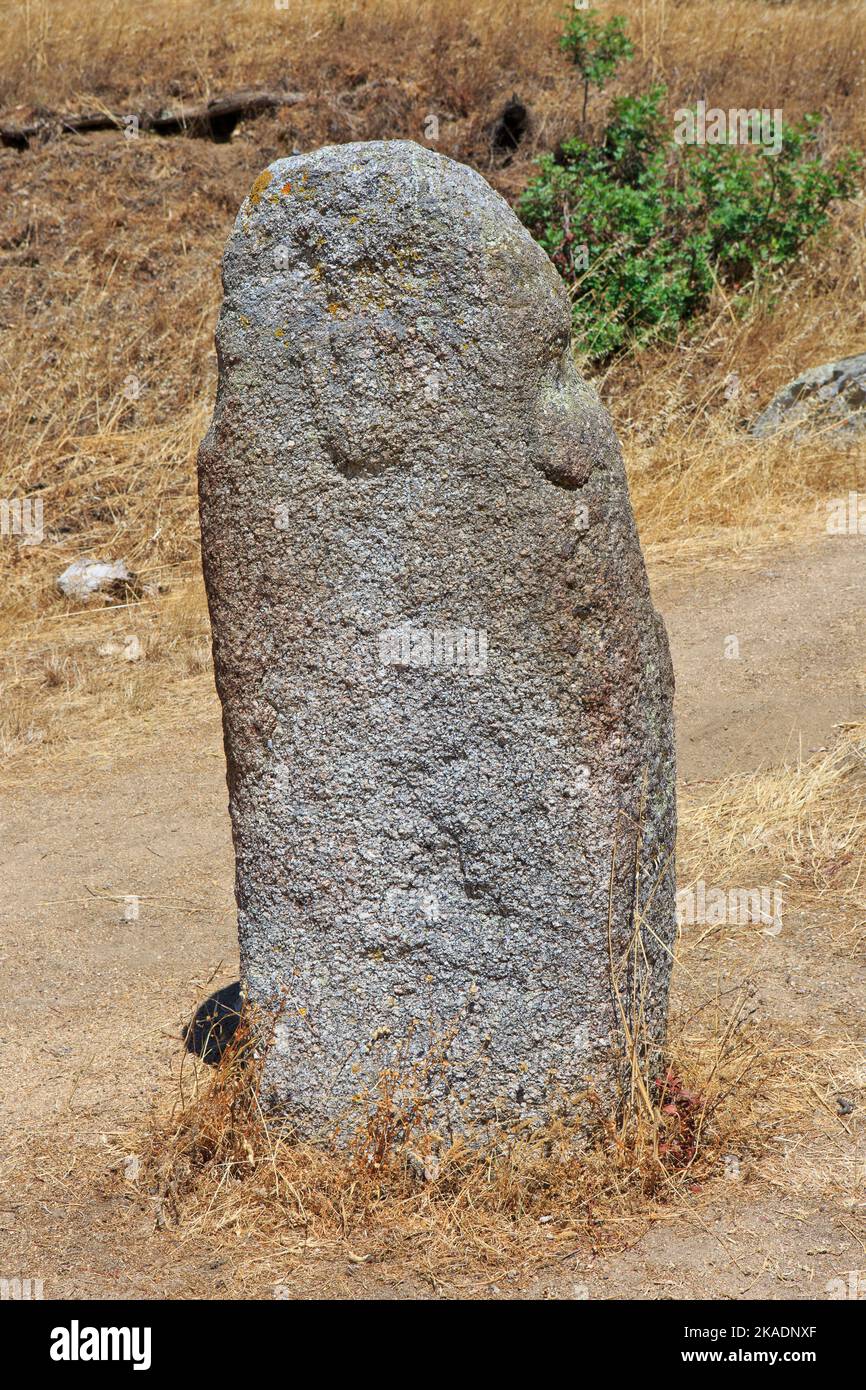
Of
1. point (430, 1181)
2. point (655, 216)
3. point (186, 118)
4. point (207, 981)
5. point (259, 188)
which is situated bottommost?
point (207, 981)

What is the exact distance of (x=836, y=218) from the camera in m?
10.3

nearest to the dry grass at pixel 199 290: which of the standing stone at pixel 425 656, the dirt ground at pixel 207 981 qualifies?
the dirt ground at pixel 207 981

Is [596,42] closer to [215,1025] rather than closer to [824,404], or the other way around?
[824,404]

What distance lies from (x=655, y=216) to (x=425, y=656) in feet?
25.0

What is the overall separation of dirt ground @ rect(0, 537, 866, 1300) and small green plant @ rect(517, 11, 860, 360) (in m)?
2.65

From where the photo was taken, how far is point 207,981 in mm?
4477

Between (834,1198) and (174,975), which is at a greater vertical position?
(834,1198)

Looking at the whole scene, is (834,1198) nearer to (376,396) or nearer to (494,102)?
(376,396)

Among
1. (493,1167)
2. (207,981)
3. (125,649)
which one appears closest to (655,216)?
(125,649)

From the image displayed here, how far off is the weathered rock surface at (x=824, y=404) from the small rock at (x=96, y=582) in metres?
3.94

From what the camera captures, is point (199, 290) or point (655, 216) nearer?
point (655, 216)

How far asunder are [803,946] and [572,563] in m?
1.96

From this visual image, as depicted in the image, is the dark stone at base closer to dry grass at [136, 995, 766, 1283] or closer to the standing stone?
dry grass at [136, 995, 766, 1283]

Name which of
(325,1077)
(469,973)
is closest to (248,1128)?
(325,1077)
